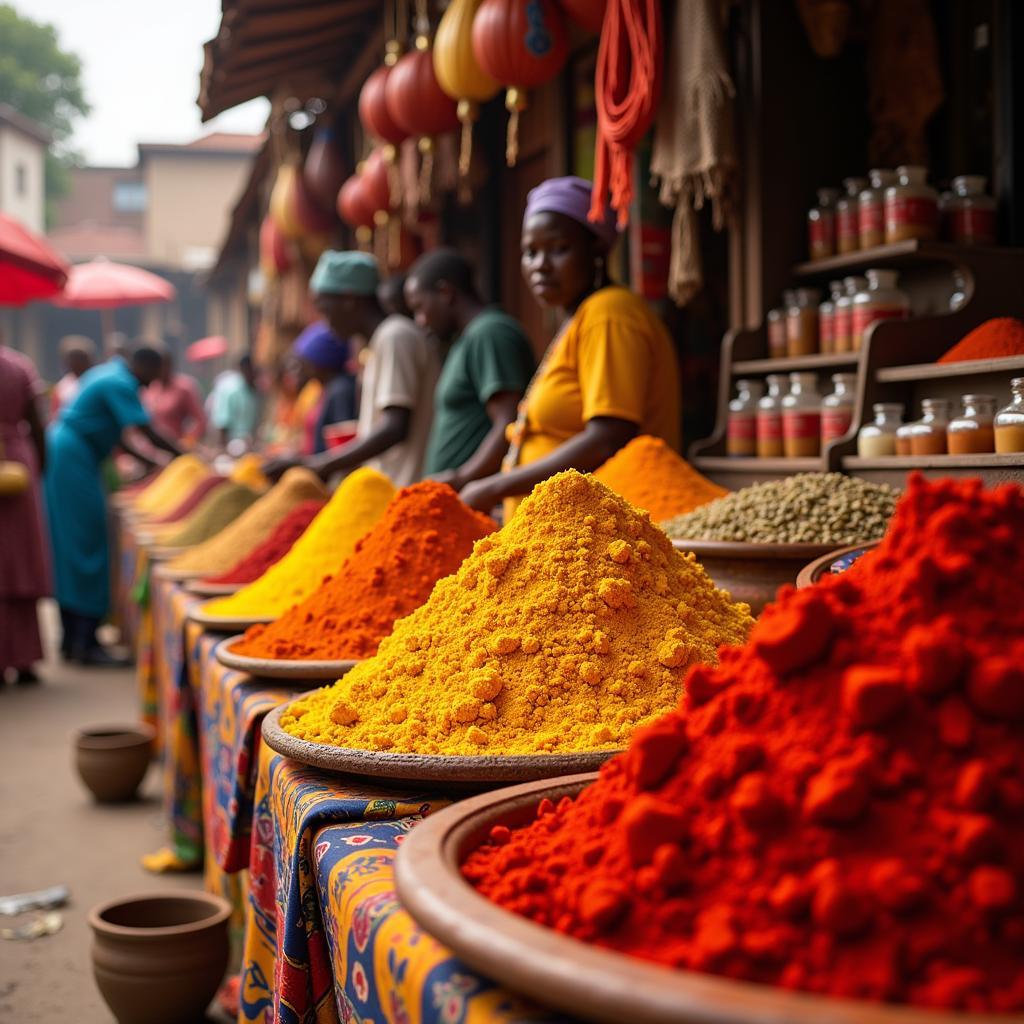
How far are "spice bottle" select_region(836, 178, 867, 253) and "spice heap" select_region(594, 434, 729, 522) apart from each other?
27.8 inches

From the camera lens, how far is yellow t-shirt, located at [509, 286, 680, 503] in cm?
201

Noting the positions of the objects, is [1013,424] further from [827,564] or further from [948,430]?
[827,564]

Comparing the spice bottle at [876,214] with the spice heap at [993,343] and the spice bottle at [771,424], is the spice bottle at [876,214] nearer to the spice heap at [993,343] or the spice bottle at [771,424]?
the spice bottle at [771,424]

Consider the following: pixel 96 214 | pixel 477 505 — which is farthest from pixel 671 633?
pixel 96 214

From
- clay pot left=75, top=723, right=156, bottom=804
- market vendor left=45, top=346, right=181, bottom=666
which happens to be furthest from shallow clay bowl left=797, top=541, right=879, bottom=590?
market vendor left=45, top=346, right=181, bottom=666

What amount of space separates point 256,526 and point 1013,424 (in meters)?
1.57

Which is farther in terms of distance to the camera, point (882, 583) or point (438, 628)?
point (438, 628)

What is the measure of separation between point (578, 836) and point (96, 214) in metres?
24.8

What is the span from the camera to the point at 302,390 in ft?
21.6

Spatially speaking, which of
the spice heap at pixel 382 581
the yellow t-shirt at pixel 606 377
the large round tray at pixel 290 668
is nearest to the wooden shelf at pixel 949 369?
the yellow t-shirt at pixel 606 377

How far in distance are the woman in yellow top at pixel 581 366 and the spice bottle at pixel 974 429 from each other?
54 centimetres

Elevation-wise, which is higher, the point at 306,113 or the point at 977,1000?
the point at 306,113

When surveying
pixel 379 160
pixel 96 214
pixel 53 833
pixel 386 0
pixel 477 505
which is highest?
pixel 96 214

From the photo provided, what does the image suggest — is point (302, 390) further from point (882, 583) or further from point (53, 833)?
point (882, 583)
